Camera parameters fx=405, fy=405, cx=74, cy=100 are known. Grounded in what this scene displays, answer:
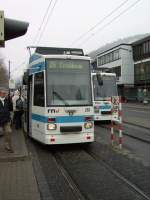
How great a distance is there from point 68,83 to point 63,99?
1.86ft

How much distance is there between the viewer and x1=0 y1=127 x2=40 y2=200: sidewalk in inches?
269

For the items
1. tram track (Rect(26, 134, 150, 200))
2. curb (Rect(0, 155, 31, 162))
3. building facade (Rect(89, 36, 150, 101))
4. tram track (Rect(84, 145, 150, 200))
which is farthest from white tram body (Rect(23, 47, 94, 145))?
building facade (Rect(89, 36, 150, 101))

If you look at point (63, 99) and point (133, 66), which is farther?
point (133, 66)

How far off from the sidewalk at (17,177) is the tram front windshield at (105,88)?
1017cm

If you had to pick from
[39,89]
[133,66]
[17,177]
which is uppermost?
[133,66]

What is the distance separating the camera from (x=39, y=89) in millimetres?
→ 12703

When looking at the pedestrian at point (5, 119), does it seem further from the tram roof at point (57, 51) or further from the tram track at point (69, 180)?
the tram roof at point (57, 51)

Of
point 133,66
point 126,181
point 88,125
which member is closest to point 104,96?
point 88,125

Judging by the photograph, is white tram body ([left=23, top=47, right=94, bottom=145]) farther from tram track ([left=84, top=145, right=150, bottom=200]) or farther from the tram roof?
tram track ([left=84, top=145, right=150, bottom=200])

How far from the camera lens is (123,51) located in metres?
80.7

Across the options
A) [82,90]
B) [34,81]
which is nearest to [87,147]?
[82,90]

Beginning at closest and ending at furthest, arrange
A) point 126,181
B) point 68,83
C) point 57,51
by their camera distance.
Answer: point 126,181 → point 68,83 → point 57,51

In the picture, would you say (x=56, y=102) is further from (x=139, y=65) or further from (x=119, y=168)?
(x=139, y=65)

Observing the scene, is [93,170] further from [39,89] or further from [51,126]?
[39,89]
